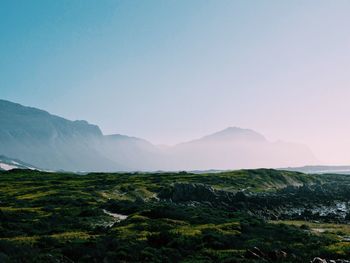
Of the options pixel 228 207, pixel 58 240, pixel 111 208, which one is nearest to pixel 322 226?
pixel 228 207

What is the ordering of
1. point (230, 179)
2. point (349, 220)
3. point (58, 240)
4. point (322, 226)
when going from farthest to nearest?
point (230, 179)
point (349, 220)
point (322, 226)
point (58, 240)

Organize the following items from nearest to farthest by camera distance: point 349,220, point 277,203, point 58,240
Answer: point 58,240
point 349,220
point 277,203

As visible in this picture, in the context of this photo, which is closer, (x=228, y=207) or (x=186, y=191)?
(x=228, y=207)

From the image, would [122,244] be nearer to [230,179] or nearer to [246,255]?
[246,255]

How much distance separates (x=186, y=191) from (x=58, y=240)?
5042 centimetres

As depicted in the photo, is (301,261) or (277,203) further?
(277,203)

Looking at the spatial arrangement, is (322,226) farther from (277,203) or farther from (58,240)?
(58,240)

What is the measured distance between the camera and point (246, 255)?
107 ft

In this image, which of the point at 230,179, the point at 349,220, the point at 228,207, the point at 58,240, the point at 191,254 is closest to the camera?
the point at 191,254

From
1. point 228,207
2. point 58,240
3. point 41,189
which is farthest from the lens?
point 41,189

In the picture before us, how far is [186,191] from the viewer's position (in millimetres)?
85625

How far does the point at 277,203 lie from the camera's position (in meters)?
83.0

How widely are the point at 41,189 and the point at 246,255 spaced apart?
77.4m

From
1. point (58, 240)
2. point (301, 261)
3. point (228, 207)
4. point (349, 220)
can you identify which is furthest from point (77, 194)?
point (301, 261)
